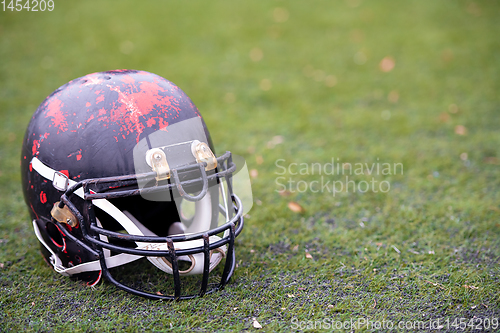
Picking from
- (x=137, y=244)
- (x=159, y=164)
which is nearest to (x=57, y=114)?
(x=159, y=164)

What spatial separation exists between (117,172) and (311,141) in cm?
265

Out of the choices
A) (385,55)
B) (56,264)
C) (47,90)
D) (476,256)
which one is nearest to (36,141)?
(56,264)

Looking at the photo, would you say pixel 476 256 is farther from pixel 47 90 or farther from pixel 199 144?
pixel 47 90

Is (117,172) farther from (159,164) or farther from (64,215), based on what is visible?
(64,215)

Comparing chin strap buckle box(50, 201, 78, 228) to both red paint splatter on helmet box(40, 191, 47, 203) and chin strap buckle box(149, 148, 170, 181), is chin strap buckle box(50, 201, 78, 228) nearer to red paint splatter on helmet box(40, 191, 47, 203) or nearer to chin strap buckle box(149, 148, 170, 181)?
red paint splatter on helmet box(40, 191, 47, 203)

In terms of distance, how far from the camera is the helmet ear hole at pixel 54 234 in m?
2.21

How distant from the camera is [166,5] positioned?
7258mm

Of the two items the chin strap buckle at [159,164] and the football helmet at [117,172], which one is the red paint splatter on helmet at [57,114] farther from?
the chin strap buckle at [159,164]

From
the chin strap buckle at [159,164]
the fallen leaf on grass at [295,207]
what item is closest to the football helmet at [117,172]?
the chin strap buckle at [159,164]

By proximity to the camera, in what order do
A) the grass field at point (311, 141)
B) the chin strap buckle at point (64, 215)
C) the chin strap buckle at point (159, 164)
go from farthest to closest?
the grass field at point (311, 141) → the chin strap buckle at point (64, 215) → the chin strap buckle at point (159, 164)

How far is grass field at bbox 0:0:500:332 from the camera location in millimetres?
2168

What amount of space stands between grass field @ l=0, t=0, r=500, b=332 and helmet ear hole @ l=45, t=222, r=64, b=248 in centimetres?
23

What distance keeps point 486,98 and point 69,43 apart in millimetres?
5811

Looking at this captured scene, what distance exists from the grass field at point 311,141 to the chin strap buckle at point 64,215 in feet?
1.45
